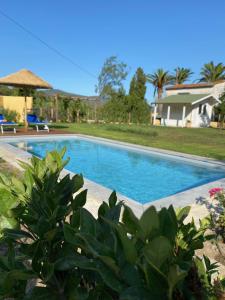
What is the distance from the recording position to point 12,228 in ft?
4.07

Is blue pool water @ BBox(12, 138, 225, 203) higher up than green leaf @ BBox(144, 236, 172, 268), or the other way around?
green leaf @ BBox(144, 236, 172, 268)

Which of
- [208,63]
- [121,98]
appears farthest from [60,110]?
[208,63]

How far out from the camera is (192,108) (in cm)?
3259

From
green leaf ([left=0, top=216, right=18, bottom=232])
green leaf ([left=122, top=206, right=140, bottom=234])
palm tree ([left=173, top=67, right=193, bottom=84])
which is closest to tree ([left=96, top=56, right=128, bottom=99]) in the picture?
palm tree ([left=173, top=67, right=193, bottom=84])

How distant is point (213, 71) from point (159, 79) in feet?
28.7

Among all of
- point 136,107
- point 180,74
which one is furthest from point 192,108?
point 180,74

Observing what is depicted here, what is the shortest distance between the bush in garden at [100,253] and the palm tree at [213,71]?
4575 cm

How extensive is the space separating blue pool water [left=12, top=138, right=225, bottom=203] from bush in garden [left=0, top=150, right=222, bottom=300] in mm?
6408

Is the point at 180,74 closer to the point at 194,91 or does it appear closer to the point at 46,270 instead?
the point at 194,91

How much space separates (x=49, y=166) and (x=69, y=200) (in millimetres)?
283

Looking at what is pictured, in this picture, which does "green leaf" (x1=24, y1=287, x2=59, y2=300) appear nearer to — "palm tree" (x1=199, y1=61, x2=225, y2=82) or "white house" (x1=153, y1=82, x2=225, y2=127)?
"white house" (x1=153, y1=82, x2=225, y2=127)

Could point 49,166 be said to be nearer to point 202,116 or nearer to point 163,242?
point 163,242

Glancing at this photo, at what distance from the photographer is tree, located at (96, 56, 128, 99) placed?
3883 centimetres

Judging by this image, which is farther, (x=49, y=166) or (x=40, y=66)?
(x=40, y=66)
